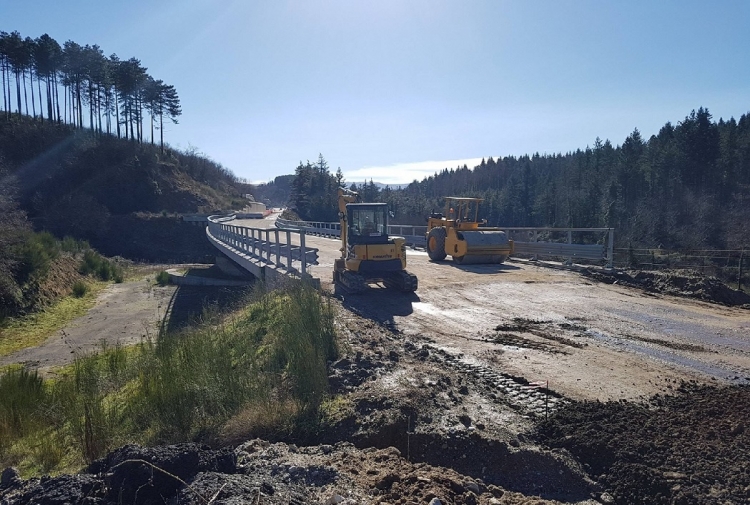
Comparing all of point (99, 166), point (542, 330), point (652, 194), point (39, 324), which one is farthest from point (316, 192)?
point (542, 330)

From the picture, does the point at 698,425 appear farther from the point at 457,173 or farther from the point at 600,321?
the point at 457,173

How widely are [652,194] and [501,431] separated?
7370 centimetres

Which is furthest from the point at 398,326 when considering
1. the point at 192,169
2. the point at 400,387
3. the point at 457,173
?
the point at 457,173

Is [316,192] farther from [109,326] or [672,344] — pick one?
[672,344]

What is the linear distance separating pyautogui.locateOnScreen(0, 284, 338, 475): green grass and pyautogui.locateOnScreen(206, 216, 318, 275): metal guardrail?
576 centimetres

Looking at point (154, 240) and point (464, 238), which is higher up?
point (464, 238)

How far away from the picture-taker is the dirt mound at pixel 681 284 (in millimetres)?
12727

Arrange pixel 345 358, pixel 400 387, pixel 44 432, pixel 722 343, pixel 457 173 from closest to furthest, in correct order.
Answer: pixel 400 387, pixel 44 432, pixel 345 358, pixel 722 343, pixel 457 173

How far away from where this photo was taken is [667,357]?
801 centimetres

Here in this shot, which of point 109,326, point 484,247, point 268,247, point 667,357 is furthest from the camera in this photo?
point 109,326

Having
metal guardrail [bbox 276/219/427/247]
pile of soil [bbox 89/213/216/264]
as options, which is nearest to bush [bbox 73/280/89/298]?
metal guardrail [bbox 276/219/427/247]

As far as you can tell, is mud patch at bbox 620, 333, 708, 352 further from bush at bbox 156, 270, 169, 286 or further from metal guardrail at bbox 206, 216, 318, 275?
bush at bbox 156, 270, 169, 286

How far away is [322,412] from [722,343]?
696 centimetres

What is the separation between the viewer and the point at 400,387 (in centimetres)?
658
